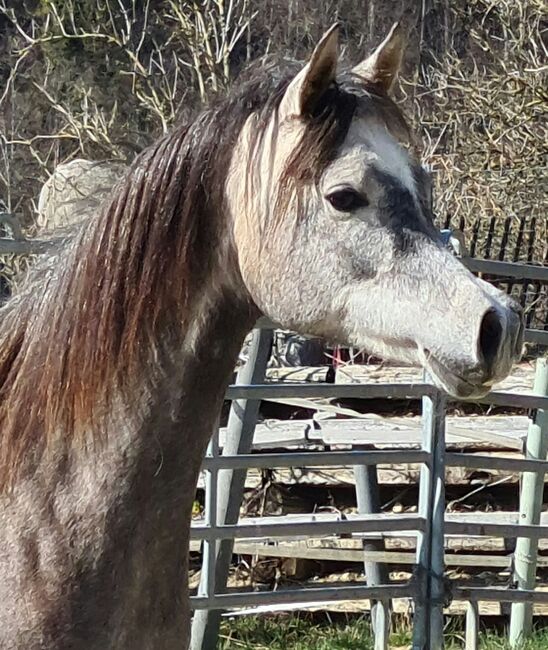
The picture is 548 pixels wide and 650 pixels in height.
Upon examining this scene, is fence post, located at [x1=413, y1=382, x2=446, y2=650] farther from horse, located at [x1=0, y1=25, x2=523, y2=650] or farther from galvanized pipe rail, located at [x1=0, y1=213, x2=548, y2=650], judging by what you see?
horse, located at [x1=0, y1=25, x2=523, y2=650]

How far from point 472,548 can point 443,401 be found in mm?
1403

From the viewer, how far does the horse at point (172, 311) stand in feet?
6.25

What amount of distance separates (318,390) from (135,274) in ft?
6.35

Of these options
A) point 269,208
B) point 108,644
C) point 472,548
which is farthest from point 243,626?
point 269,208

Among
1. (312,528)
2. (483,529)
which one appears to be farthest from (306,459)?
(483,529)

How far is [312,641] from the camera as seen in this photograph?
4625mm

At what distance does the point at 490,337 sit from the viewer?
1.75m

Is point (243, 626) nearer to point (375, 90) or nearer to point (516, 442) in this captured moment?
point (516, 442)

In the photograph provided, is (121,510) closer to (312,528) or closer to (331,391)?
(331,391)

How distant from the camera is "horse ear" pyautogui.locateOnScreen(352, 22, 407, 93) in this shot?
2115 millimetres

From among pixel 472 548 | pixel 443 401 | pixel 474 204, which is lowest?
pixel 474 204

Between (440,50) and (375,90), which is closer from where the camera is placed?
(375,90)

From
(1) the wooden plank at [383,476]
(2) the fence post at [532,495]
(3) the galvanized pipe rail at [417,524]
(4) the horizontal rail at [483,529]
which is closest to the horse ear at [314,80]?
(3) the galvanized pipe rail at [417,524]

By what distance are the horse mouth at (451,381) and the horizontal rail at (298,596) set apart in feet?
7.24
